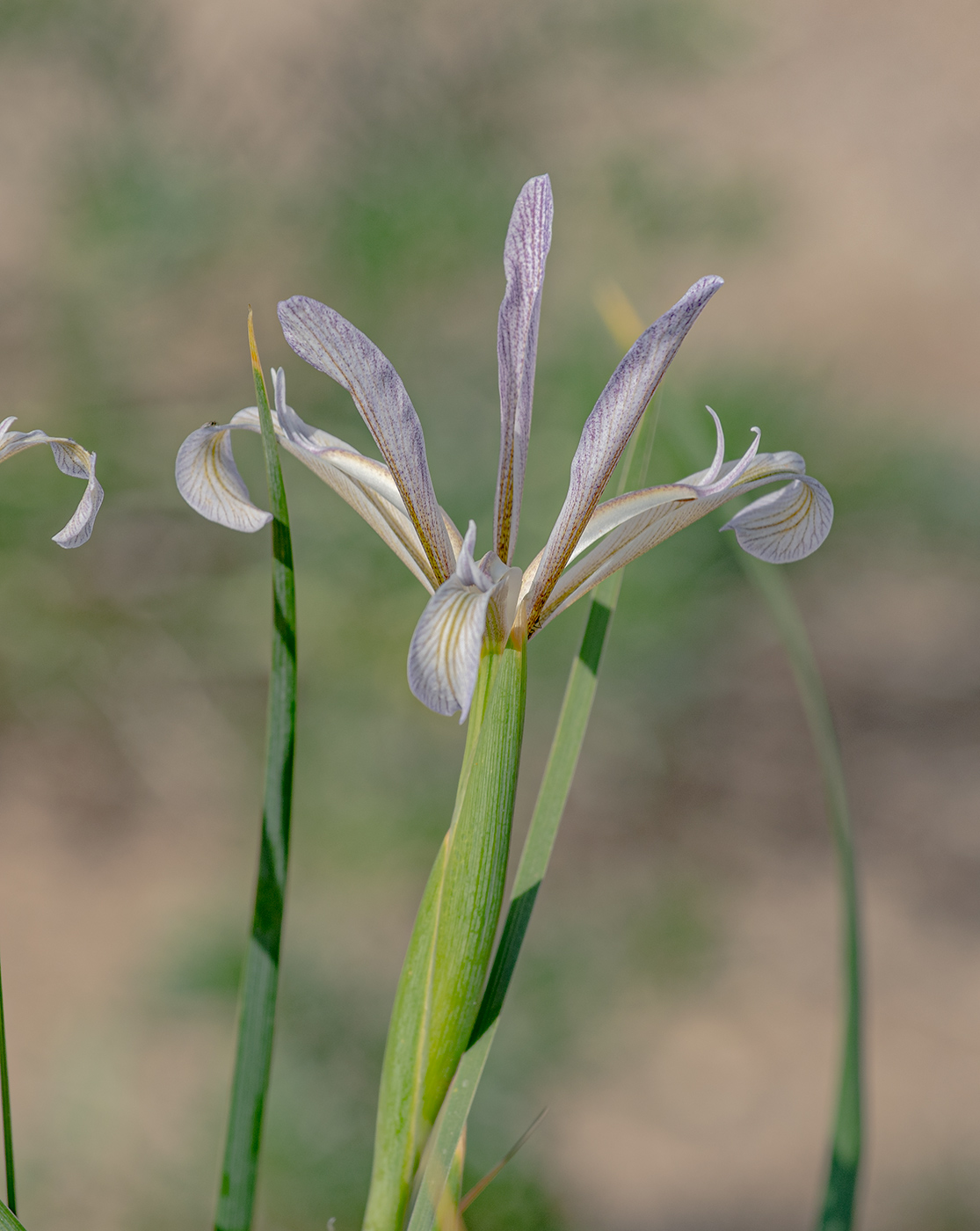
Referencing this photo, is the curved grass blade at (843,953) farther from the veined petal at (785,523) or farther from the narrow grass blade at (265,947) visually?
the narrow grass blade at (265,947)

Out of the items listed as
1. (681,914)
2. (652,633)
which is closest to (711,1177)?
(681,914)

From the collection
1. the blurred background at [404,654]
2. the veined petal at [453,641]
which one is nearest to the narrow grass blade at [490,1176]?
the veined petal at [453,641]

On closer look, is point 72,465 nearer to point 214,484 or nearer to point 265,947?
point 214,484

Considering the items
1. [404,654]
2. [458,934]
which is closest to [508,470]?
[458,934]

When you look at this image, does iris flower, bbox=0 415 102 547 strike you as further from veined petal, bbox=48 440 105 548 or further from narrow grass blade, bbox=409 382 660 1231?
narrow grass blade, bbox=409 382 660 1231

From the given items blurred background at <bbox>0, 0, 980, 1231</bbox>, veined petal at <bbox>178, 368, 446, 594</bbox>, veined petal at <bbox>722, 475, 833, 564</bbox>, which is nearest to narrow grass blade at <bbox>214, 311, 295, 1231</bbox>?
veined petal at <bbox>178, 368, 446, 594</bbox>
